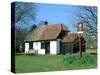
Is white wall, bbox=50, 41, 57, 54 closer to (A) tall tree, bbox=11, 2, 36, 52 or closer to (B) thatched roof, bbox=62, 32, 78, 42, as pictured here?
(B) thatched roof, bbox=62, 32, 78, 42

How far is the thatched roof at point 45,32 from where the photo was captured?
2.15m

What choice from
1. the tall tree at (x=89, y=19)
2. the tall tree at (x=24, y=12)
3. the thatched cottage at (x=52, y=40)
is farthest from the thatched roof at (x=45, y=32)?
the tall tree at (x=89, y=19)

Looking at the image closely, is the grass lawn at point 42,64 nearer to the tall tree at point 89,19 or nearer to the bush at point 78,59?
the bush at point 78,59

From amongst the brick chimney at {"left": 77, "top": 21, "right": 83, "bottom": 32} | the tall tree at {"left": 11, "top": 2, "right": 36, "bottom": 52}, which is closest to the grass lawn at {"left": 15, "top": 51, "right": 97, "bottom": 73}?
the tall tree at {"left": 11, "top": 2, "right": 36, "bottom": 52}


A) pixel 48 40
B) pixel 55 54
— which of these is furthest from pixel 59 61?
pixel 48 40

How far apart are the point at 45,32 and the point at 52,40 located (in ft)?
0.34

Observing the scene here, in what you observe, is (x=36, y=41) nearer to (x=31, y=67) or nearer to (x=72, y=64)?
(x=31, y=67)

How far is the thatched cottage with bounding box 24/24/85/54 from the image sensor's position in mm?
2162

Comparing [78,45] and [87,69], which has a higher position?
[78,45]
